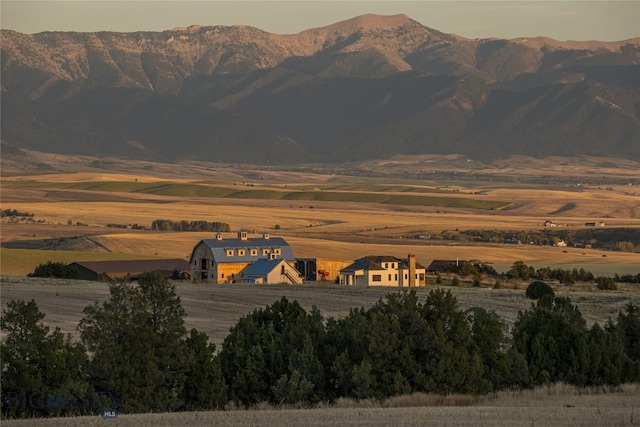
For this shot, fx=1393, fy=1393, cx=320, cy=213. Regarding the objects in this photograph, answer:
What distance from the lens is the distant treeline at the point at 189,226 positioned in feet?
439

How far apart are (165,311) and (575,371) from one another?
1170 cm

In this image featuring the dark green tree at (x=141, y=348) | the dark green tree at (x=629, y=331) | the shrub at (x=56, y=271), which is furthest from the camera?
the shrub at (x=56, y=271)

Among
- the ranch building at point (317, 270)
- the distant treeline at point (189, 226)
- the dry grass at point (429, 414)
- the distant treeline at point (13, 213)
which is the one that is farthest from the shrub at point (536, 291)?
the distant treeline at point (13, 213)

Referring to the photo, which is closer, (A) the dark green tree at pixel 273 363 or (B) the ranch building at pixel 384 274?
(A) the dark green tree at pixel 273 363

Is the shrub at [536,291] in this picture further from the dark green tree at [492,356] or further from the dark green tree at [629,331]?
the dark green tree at [492,356]

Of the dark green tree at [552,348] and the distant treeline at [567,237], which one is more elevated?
the distant treeline at [567,237]

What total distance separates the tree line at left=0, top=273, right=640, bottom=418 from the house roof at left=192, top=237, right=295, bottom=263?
146 feet

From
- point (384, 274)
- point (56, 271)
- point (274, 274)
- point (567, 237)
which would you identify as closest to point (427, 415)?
point (274, 274)

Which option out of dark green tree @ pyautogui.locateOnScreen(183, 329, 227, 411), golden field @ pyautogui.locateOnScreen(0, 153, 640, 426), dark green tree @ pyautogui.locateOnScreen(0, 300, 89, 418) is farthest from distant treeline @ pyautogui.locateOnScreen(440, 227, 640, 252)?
dark green tree @ pyautogui.locateOnScreen(0, 300, 89, 418)

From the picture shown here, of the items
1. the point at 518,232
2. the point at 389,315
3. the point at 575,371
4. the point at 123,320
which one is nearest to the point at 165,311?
the point at 123,320

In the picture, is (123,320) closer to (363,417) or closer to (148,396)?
(148,396)

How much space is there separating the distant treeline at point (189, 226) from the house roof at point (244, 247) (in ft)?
150

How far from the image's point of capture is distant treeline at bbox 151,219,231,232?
133837 mm

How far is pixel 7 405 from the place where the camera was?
29969 mm
